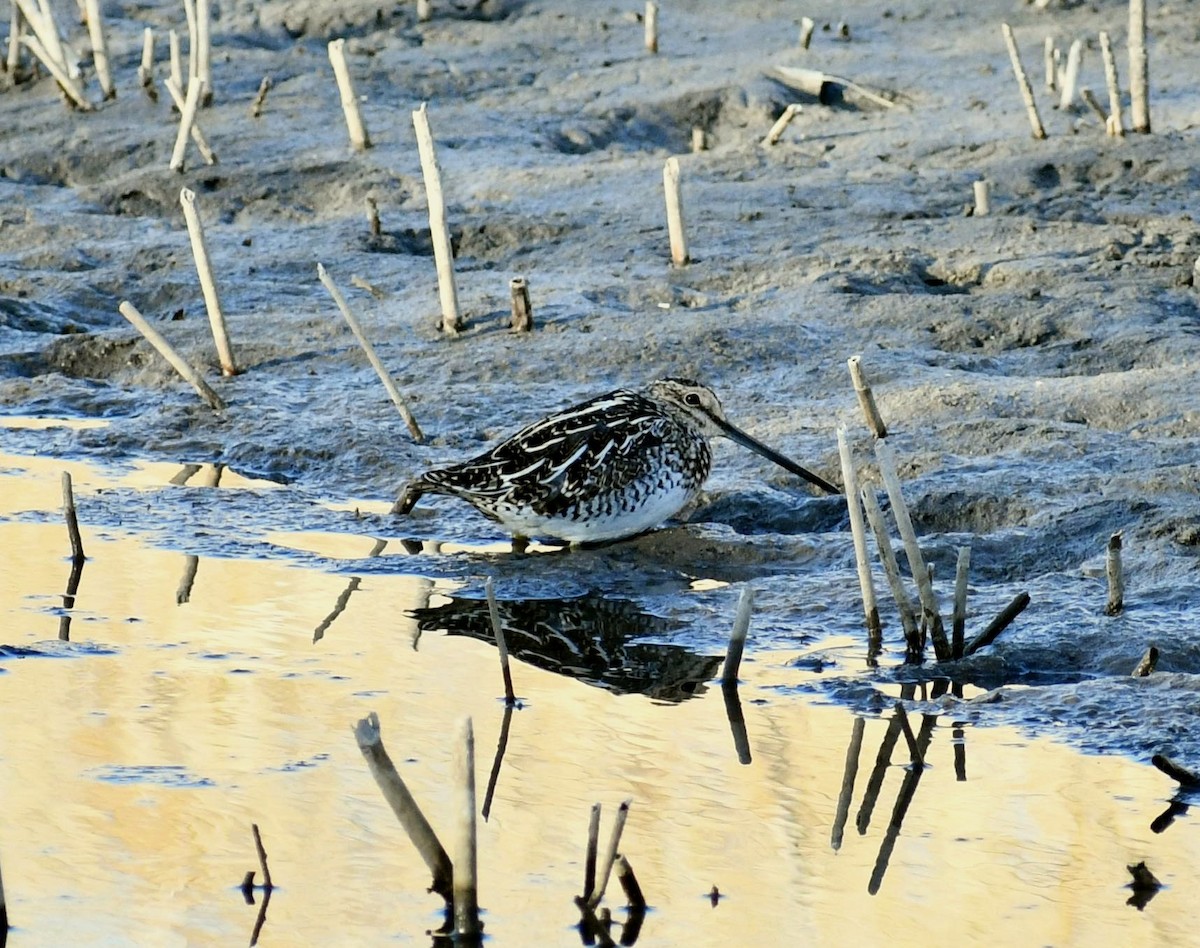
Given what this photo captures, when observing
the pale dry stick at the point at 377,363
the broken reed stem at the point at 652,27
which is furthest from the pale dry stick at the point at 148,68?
the pale dry stick at the point at 377,363

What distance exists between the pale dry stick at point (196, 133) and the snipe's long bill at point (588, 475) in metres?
5.21

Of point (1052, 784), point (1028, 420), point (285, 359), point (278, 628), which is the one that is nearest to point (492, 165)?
point (285, 359)

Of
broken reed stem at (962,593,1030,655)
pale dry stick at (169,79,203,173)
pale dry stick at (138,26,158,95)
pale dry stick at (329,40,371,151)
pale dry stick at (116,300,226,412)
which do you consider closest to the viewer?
broken reed stem at (962,593,1030,655)

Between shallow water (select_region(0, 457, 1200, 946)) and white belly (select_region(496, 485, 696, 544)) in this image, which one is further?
white belly (select_region(496, 485, 696, 544))

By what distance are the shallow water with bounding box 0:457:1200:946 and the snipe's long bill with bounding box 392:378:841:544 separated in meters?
0.41

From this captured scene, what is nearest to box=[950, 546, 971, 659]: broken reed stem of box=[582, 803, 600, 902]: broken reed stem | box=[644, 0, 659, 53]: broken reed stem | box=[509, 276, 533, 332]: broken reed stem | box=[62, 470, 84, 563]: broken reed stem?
box=[582, 803, 600, 902]: broken reed stem

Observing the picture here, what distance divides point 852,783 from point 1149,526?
85.5 inches

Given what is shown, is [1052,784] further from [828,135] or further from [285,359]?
[828,135]

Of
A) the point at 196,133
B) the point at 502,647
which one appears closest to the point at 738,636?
the point at 502,647

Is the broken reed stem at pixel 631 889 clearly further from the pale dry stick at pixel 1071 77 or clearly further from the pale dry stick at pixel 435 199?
the pale dry stick at pixel 1071 77

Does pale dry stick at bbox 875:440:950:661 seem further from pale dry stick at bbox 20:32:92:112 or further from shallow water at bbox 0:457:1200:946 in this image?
pale dry stick at bbox 20:32:92:112

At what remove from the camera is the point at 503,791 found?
181 inches

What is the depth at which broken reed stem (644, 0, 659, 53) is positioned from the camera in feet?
42.6

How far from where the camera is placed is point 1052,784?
465cm
